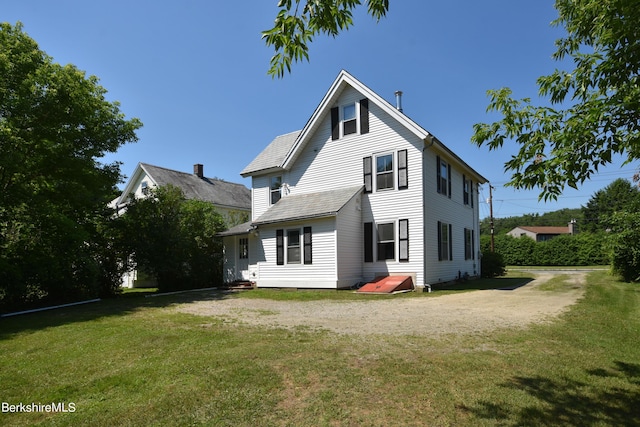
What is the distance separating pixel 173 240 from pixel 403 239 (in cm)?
1084

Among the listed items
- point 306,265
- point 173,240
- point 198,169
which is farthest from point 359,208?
point 198,169

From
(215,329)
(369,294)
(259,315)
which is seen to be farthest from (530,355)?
(369,294)

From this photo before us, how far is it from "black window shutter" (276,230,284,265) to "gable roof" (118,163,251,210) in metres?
13.3

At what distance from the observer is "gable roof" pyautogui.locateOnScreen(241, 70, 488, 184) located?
16312 millimetres

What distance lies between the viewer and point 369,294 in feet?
47.4

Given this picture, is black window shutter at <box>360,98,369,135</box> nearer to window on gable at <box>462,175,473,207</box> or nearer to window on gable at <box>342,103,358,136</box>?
window on gable at <box>342,103,358,136</box>

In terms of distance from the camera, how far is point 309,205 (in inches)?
693

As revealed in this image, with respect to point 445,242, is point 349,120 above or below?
above

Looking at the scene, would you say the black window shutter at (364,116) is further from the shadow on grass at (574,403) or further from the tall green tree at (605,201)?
the tall green tree at (605,201)

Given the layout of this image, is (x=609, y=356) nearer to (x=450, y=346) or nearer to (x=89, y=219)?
(x=450, y=346)

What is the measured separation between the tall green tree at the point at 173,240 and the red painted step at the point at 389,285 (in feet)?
31.0

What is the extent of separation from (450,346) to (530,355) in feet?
3.62

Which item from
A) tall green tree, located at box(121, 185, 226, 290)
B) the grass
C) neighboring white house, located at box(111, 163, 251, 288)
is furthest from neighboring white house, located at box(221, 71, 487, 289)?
the grass

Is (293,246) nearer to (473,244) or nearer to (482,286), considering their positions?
(482,286)
